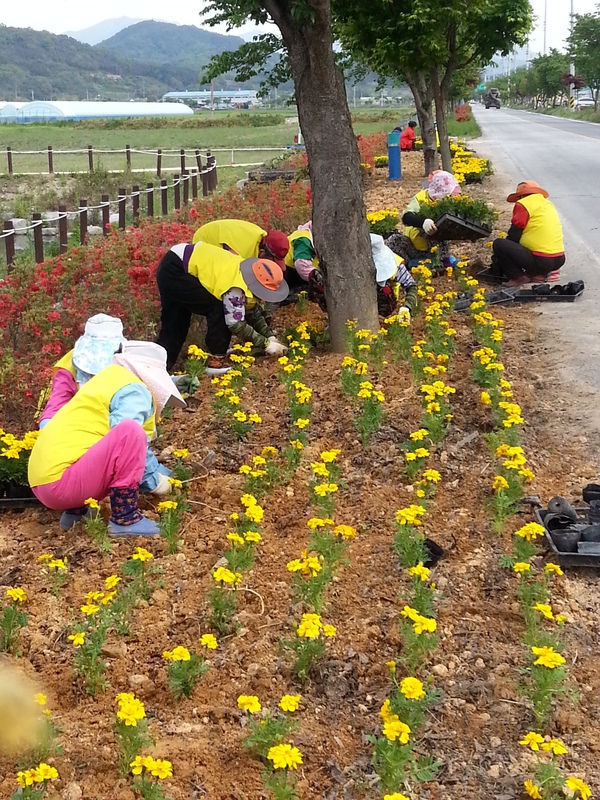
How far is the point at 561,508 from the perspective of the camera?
398 centimetres

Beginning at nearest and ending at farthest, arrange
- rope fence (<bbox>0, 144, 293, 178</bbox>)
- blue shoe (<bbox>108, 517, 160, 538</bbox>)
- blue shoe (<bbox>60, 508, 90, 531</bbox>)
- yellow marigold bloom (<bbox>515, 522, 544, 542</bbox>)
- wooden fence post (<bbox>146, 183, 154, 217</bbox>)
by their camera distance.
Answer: yellow marigold bloom (<bbox>515, 522, 544, 542</bbox>), blue shoe (<bbox>108, 517, 160, 538</bbox>), blue shoe (<bbox>60, 508, 90, 531</bbox>), wooden fence post (<bbox>146, 183, 154, 217</bbox>), rope fence (<bbox>0, 144, 293, 178</bbox>)

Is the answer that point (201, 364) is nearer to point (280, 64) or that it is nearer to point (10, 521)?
point (10, 521)

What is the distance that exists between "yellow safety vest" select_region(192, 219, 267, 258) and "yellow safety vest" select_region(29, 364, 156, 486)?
2.83 metres

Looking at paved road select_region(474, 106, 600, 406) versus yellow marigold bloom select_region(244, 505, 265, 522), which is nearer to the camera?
yellow marigold bloom select_region(244, 505, 265, 522)

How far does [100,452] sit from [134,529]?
40 cm

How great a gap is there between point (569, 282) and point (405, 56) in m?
7.01

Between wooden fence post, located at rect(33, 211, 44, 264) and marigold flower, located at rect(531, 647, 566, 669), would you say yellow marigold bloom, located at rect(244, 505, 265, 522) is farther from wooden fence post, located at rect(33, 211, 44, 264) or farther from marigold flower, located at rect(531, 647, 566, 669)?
wooden fence post, located at rect(33, 211, 44, 264)

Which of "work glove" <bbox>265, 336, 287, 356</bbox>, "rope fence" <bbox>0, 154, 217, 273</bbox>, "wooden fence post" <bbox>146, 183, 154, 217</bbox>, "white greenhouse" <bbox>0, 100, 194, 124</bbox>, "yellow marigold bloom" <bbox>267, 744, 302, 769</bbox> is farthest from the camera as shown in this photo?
"white greenhouse" <bbox>0, 100, 194, 124</bbox>

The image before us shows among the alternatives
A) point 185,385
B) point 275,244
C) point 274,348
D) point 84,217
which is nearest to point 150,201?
point 84,217

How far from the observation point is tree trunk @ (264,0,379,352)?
6191 mm

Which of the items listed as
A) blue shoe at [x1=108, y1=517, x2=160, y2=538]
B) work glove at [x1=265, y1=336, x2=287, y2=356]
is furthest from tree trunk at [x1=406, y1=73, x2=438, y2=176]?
blue shoe at [x1=108, y1=517, x2=160, y2=538]

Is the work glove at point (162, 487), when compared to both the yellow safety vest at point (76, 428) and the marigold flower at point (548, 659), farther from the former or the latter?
the marigold flower at point (548, 659)

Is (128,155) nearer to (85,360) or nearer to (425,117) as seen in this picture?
(425,117)

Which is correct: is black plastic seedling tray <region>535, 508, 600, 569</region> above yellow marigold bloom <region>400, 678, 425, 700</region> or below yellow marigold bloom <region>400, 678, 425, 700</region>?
below
